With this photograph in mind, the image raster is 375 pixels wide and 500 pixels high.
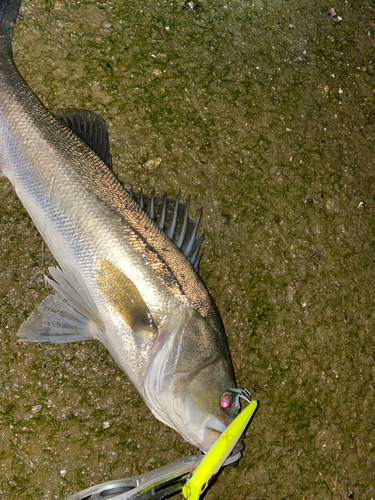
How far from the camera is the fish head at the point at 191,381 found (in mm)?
2369

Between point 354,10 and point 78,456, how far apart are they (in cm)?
449

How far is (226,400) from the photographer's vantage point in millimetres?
2461

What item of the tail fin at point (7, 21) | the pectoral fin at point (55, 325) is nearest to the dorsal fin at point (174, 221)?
the pectoral fin at point (55, 325)

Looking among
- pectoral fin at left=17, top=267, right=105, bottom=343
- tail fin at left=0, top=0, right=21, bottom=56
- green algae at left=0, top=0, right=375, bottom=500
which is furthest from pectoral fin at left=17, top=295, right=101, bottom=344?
tail fin at left=0, top=0, right=21, bottom=56

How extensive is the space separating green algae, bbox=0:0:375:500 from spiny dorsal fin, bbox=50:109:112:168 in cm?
27

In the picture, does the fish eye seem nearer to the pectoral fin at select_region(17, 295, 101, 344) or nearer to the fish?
the fish

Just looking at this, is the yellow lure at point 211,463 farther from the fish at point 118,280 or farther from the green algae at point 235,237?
the green algae at point 235,237

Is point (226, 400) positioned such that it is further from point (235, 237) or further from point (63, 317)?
point (235, 237)

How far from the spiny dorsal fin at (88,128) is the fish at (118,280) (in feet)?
0.38

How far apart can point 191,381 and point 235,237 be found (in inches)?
50.5

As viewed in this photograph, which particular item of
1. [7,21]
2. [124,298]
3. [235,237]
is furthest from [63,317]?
[7,21]

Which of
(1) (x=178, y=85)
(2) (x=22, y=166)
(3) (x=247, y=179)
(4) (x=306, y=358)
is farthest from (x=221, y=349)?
(1) (x=178, y=85)

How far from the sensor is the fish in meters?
2.44

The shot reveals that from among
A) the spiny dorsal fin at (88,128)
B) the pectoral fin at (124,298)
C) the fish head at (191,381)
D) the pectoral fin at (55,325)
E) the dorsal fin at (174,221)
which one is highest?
the spiny dorsal fin at (88,128)
